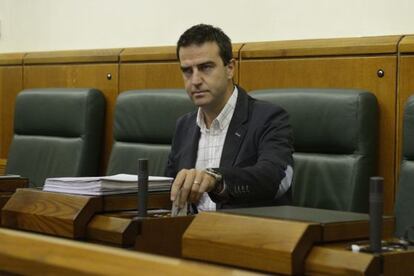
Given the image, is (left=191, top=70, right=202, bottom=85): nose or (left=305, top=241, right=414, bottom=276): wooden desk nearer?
(left=305, top=241, right=414, bottom=276): wooden desk

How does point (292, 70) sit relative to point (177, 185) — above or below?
above

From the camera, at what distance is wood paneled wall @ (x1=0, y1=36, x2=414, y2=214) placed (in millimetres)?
3357

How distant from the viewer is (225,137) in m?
3.04

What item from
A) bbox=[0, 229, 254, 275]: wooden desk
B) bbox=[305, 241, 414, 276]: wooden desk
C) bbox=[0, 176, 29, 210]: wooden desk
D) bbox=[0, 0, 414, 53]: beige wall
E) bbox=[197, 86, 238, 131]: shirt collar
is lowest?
bbox=[0, 176, 29, 210]: wooden desk

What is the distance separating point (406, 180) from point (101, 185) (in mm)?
1197

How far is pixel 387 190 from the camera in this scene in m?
3.40

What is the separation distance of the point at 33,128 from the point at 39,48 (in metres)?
0.78

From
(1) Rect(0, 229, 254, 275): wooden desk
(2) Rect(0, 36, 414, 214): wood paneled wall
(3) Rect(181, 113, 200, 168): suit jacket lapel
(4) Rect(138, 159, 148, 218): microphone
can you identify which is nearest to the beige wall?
(2) Rect(0, 36, 414, 214): wood paneled wall

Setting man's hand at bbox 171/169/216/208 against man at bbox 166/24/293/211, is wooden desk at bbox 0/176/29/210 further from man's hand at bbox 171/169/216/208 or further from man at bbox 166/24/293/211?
man's hand at bbox 171/169/216/208

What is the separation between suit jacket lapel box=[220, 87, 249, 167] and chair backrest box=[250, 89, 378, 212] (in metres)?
0.36

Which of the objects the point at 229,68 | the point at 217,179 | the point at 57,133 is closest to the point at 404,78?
the point at 229,68

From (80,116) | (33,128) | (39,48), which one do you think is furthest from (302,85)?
(39,48)

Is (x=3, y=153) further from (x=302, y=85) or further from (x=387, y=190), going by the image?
(x=387, y=190)

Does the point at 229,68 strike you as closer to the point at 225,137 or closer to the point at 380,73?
the point at 225,137
